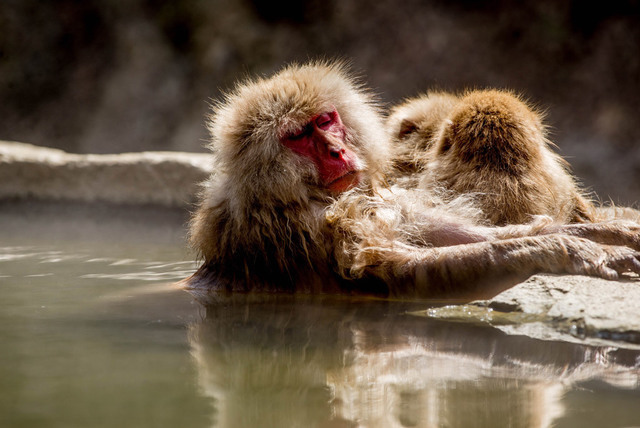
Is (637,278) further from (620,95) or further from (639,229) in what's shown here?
(620,95)

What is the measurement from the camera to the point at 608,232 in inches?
125

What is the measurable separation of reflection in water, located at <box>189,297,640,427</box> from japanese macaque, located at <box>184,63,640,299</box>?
46cm

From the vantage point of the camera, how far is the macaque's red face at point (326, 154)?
11.2 ft

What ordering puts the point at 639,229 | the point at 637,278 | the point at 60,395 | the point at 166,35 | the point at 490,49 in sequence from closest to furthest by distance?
the point at 60,395 → the point at 637,278 → the point at 639,229 → the point at 490,49 → the point at 166,35

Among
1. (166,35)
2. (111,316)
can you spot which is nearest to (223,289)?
(111,316)

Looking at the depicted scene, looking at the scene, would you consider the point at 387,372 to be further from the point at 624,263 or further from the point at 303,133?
the point at 303,133

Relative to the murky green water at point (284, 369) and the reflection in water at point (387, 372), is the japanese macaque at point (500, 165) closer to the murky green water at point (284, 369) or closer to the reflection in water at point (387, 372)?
the murky green water at point (284, 369)

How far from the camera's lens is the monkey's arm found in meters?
2.89

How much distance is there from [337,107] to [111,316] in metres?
1.44

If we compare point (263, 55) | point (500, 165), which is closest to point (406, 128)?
point (500, 165)

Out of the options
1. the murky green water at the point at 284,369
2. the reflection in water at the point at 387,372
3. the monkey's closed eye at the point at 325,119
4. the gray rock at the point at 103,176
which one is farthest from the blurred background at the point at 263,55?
the reflection in water at the point at 387,372

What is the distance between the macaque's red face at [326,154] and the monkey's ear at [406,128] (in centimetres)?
84

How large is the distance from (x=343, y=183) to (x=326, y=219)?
224mm

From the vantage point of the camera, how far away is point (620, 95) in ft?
25.6
